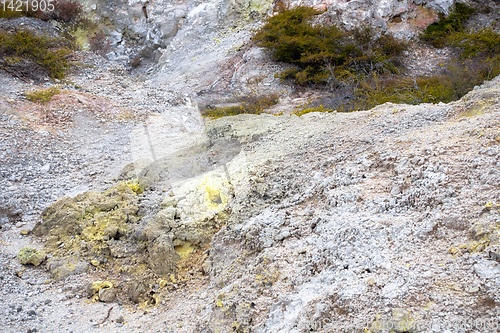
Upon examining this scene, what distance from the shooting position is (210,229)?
12.0 ft

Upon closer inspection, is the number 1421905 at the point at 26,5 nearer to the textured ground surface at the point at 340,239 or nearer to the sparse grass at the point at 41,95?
the sparse grass at the point at 41,95

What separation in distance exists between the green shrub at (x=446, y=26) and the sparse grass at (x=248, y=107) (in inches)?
250

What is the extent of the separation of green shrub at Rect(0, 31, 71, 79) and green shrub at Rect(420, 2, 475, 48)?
1197 cm

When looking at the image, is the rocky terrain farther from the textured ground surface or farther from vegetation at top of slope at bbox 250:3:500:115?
vegetation at top of slope at bbox 250:3:500:115

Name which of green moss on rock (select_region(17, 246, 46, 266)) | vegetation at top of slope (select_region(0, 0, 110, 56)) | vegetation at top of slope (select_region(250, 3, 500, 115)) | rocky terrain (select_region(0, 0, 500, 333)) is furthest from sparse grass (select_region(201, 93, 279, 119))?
vegetation at top of slope (select_region(0, 0, 110, 56))

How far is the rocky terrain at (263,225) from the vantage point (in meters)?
1.84

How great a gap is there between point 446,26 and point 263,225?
1255cm

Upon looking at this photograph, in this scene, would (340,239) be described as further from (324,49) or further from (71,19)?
(71,19)

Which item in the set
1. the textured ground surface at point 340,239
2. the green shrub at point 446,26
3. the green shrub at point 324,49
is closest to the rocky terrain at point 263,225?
the textured ground surface at point 340,239

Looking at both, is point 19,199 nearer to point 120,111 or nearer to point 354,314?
point 120,111

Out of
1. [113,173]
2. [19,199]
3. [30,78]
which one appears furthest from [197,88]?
[19,199]

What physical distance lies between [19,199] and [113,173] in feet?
4.63

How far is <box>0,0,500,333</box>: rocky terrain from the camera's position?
1.84 m

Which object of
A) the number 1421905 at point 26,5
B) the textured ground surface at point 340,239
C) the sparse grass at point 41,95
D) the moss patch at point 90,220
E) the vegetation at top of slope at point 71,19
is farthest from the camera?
the vegetation at top of slope at point 71,19
